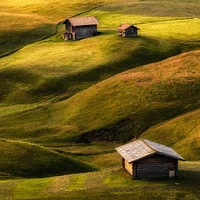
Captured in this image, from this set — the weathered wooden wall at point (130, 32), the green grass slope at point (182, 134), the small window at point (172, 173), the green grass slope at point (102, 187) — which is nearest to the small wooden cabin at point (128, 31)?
the weathered wooden wall at point (130, 32)

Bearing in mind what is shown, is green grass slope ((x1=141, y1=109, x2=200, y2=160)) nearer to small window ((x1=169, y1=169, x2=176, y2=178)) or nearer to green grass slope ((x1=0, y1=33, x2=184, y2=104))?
small window ((x1=169, y1=169, x2=176, y2=178))

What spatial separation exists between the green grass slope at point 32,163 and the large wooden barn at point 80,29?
265 ft

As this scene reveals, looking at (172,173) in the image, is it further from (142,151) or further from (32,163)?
(32,163)

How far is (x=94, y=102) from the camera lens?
304ft

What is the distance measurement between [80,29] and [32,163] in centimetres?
8759

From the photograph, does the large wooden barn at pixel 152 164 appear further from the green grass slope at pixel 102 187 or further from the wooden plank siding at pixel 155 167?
the green grass slope at pixel 102 187

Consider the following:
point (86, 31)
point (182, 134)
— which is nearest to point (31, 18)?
point (86, 31)

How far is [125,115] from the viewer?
85.4m

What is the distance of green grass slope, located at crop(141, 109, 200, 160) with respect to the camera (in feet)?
232

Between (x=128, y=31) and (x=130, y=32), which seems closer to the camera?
(x=128, y=31)

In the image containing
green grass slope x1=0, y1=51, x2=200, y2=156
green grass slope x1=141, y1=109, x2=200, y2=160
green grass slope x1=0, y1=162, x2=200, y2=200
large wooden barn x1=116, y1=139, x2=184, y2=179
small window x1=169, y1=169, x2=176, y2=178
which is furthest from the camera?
green grass slope x1=0, y1=51, x2=200, y2=156

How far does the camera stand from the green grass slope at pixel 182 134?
70562mm

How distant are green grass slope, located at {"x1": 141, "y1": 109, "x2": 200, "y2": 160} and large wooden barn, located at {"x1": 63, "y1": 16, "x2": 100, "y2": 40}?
223 ft

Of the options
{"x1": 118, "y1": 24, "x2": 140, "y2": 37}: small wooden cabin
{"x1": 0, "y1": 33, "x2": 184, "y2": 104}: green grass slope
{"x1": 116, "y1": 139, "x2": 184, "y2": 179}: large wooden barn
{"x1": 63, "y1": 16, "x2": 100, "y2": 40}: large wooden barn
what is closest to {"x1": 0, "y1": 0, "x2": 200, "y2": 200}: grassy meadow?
{"x1": 0, "y1": 33, "x2": 184, "y2": 104}: green grass slope
